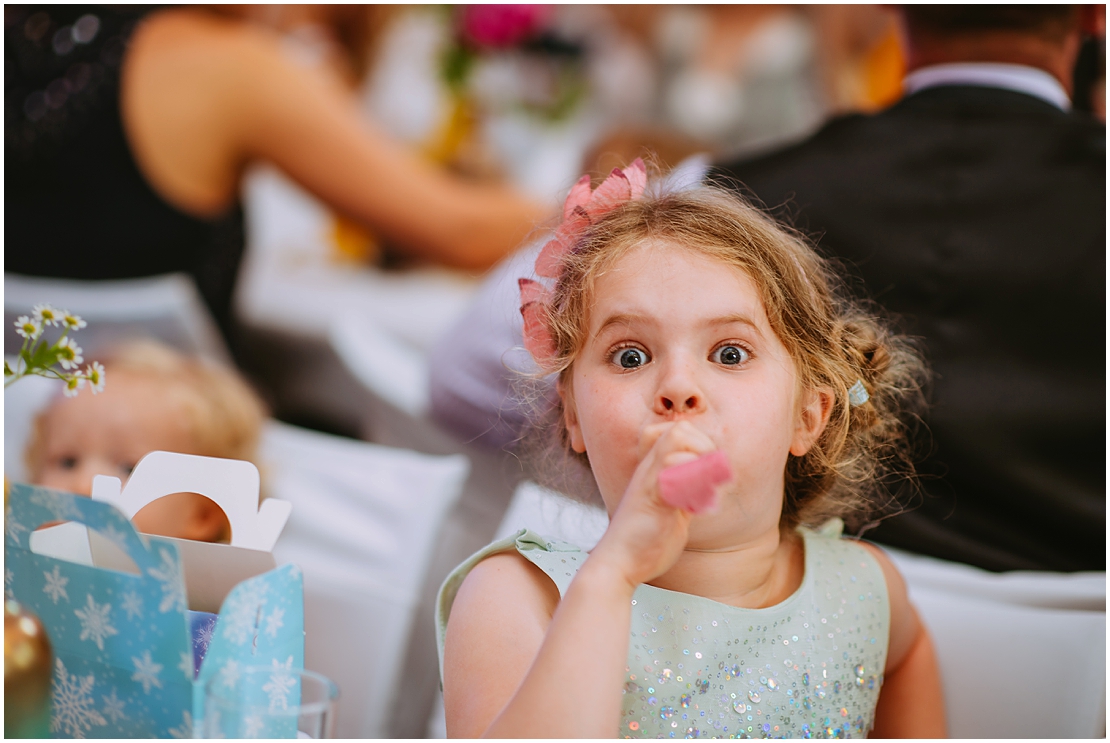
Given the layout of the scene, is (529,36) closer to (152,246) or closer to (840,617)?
(152,246)

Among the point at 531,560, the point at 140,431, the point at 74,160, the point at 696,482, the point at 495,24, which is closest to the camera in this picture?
the point at 696,482

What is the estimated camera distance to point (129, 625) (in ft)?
1.65

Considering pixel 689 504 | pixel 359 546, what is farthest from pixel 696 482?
pixel 359 546

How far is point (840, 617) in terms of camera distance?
2.12ft

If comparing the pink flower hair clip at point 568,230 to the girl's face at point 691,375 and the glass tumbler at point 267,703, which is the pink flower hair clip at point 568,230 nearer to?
the girl's face at point 691,375

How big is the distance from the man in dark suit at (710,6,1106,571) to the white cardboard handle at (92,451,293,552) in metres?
0.50

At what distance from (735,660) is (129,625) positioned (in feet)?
1.22

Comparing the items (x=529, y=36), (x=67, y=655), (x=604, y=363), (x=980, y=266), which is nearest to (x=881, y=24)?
(x=529, y=36)

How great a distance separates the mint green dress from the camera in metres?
0.58

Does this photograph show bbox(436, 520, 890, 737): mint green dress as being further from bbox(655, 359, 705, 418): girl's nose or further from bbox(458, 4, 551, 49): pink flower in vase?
bbox(458, 4, 551, 49): pink flower in vase

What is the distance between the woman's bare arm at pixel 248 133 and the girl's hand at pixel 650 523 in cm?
85

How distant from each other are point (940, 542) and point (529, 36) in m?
2.03

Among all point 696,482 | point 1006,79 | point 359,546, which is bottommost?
point 359,546

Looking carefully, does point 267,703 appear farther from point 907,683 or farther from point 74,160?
point 74,160
